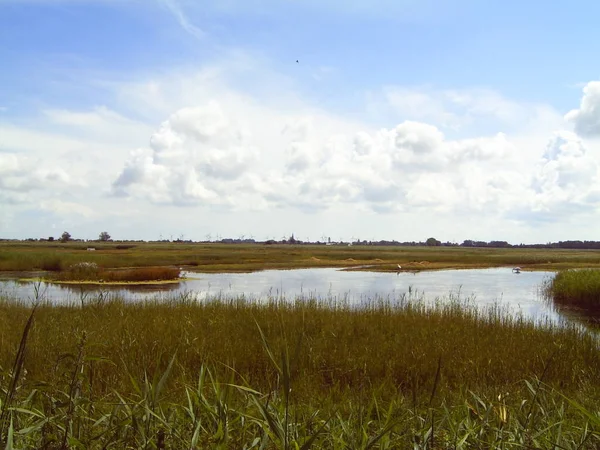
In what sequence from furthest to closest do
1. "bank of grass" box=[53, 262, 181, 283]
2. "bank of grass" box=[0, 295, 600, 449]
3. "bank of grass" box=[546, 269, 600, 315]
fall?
"bank of grass" box=[53, 262, 181, 283], "bank of grass" box=[546, 269, 600, 315], "bank of grass" box=[0, 295, 600, 449]

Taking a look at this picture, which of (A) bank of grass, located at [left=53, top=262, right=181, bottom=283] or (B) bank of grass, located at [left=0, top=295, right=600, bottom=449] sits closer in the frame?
(B) bank of grass, located at [left=0, top=295, right=600, bottom=449]

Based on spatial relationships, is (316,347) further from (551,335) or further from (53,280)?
(53,280)

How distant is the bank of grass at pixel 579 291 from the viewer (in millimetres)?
21502

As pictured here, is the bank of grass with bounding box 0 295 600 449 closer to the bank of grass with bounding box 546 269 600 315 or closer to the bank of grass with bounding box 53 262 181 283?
the bank of grass with bounding box 546 269 600 315

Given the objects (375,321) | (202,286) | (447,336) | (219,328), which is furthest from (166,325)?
(202,286)

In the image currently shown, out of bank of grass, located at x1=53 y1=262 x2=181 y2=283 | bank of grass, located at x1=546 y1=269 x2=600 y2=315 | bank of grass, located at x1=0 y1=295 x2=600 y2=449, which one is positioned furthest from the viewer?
bank of grass, located at x1=53 y1=262 x2=181 y2=283

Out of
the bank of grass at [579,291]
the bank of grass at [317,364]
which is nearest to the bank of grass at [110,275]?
the bank of grass at [317,364]

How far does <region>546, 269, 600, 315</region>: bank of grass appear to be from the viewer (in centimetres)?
2150

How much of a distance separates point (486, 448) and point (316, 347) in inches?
249

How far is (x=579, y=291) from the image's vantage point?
22.5 metres

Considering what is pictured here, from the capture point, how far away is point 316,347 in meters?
9.20

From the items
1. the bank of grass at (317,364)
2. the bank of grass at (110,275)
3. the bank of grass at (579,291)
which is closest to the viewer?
the bank of grass at (317,364)

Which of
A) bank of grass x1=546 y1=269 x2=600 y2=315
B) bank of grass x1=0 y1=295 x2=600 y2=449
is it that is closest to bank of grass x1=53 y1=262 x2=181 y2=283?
bank of grass x1=0 y1=295 x2=600 y2=449

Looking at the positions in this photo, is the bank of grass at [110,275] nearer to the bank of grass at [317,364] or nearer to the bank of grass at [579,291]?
the bank of grass at [317,364]
